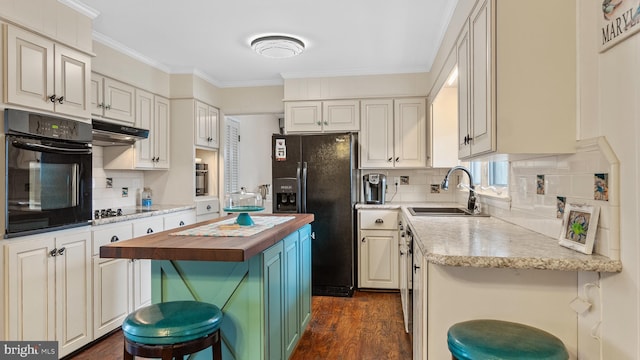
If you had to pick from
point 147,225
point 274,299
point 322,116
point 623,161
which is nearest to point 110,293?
point 147,225

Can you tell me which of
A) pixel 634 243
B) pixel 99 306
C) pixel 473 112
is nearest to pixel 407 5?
pixel 473 112

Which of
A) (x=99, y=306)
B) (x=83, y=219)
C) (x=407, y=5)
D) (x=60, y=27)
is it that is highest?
(x=407, y=5)

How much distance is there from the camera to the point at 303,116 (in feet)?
13.5

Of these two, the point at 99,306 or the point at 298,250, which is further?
the point at 99,306

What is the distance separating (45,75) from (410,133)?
3232 mm

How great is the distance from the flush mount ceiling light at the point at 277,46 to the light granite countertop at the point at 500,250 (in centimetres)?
198

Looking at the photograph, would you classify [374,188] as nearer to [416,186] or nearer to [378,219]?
[378,219]

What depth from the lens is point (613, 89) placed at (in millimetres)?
1209

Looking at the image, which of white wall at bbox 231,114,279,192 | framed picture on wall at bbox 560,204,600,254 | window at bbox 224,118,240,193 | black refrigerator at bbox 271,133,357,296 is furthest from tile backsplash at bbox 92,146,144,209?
framed picture on wall at bbox 560,204,600,254

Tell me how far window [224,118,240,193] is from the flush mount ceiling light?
172 cm

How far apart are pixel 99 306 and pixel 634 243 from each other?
3.13m

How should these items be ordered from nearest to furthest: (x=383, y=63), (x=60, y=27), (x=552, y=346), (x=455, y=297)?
(x=552, y=346) < (x=455, y=297) < (x=60, y=27) < (x=383, y=63)

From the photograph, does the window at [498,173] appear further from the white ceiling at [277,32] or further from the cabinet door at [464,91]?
the white ceiling at [277,32]

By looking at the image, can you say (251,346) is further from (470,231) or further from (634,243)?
(634,243)
